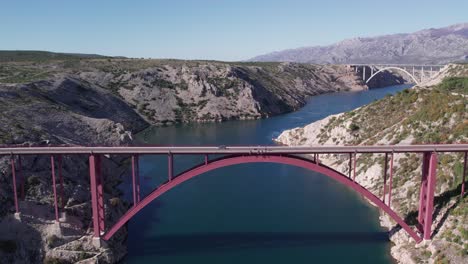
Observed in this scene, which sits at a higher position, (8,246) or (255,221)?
(8,246)

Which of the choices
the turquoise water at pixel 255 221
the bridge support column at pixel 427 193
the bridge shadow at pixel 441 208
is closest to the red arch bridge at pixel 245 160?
the bridge support column at pixel 427 193

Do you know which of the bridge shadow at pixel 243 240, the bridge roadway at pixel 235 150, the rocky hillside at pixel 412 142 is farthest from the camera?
the bridge shadow at pixel 243 240

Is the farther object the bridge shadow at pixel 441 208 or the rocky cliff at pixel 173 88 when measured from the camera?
the rocky cliff at pixel 173 88

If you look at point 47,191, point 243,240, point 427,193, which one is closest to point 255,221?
point 243,240

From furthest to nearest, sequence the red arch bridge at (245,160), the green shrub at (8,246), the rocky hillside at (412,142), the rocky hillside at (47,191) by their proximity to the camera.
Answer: the rocky hillside at (47,191)
the rocky hillside at (412,142)
the red arch bridge at (245,160)
the green shrub at (8,246)

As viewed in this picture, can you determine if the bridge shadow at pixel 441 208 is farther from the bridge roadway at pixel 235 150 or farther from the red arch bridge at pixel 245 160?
the bridge roadway at pixel 235 150

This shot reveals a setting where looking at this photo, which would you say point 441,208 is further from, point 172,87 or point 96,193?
point 172,87

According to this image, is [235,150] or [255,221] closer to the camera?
[235,150]
